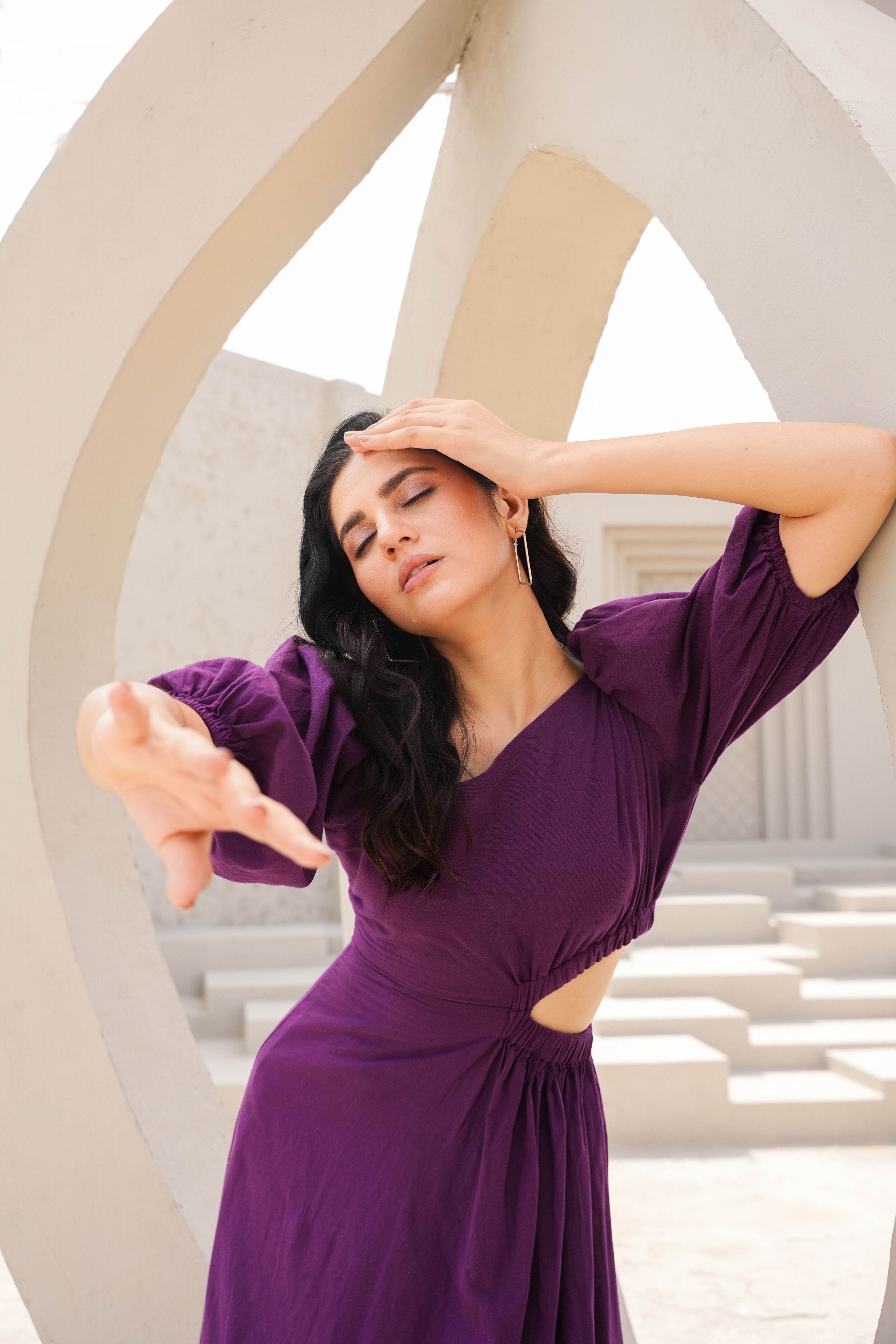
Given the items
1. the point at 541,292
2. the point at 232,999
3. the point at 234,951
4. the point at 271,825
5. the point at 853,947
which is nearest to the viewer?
the point at 271,825

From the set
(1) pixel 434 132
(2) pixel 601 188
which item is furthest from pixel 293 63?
(1) pixel 434 132

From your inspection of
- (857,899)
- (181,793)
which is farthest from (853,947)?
(181,793)

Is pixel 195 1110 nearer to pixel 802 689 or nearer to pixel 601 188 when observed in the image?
pixel 601 188

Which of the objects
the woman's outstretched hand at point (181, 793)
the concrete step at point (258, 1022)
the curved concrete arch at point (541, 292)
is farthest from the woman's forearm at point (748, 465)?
the concrete step at point (258, 1022)

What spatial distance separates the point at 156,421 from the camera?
2326 mm

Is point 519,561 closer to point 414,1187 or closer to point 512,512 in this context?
point 512,512

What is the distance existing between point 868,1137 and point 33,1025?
406 cm

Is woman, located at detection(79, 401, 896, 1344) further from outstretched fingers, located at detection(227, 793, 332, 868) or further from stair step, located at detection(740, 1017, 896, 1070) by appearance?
stair step, located at detection(740, 1017, 896, 1070)

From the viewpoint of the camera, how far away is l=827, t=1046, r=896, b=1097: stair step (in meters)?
5.02

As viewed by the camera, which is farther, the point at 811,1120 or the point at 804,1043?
the point at 804,1043

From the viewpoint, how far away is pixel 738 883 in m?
7.30

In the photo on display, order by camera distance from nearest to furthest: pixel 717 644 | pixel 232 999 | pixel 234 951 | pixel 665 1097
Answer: pixel 717 644 → pixel 665 1097 → pixel 232 999 → pixel 234 951

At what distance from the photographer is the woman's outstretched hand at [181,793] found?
2.91ft

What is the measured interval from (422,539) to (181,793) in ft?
2.12
